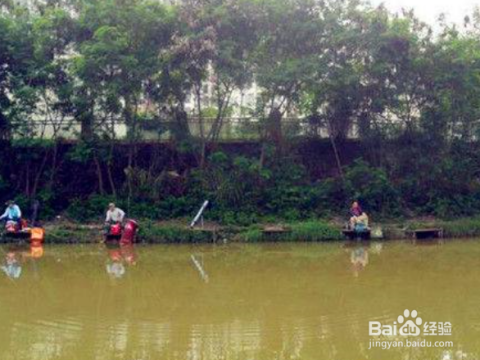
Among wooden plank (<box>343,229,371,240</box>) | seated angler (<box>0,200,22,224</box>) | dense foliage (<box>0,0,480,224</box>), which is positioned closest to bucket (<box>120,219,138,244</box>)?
dense foliage (<box>0,0,480,224</box>)

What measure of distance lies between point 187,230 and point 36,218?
4334 mm

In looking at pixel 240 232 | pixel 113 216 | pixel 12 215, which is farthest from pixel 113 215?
pixel 240 232

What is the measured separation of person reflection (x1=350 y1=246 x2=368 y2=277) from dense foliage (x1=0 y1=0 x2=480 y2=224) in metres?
4.05

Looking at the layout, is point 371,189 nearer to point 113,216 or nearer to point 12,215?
point 113,216

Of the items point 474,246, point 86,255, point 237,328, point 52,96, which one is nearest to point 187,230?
point 86,255

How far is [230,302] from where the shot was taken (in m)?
11.0

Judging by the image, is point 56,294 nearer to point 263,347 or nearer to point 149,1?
point 263,347

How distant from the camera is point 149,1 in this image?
67.1 feet

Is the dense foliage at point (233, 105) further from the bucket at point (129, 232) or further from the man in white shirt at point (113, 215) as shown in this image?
→ the bucket at point (129, 232)

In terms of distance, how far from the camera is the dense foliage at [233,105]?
66.4 ft

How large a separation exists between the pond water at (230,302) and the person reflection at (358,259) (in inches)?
0.8

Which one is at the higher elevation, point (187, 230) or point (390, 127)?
point (390, 127)

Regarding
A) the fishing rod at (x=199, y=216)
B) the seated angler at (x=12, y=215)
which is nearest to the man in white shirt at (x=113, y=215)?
the fishing rod at (x=199, y=216)

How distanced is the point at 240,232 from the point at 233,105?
445 cm
